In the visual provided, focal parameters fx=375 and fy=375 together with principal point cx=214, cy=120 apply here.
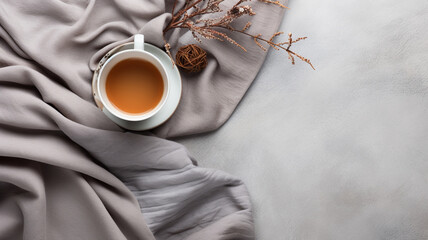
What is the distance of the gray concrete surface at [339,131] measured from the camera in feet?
3.06

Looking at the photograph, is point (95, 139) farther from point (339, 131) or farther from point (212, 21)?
point (339, 131)

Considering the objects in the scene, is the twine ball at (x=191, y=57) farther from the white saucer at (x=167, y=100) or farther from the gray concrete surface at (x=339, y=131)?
the gray concrete surface at (x=339, y=131)

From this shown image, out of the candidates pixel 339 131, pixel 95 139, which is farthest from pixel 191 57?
pixel 339 131

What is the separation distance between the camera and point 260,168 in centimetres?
94

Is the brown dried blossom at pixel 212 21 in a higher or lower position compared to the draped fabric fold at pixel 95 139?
higher

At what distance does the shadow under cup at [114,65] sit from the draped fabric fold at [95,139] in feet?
0.12

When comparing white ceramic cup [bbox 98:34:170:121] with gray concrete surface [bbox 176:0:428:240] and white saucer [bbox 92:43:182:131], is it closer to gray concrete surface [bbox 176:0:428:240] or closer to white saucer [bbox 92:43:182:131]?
white saucer [bbox 92:43:182:131]

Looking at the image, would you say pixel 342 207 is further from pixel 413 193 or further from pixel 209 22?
pixel 209 22

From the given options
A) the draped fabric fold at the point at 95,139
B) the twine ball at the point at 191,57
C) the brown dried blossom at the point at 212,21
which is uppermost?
A: the brown dried blossom at the point at 212,21

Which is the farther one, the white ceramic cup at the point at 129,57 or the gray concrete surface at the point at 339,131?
the gray concrete surface at the point at 339,131

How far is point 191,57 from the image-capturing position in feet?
2.86

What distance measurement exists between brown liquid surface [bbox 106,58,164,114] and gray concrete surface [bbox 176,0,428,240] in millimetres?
151

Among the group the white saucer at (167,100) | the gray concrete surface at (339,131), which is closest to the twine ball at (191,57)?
the white saucer at (167,100)

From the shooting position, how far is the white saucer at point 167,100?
85 cm
